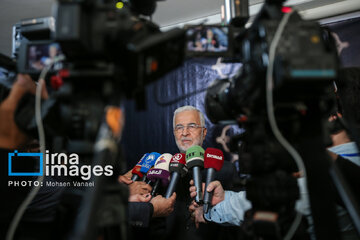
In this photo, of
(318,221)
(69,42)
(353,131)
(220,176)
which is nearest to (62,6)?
(69,42)

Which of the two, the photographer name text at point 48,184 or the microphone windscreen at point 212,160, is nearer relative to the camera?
the photographer name text at point 48,184

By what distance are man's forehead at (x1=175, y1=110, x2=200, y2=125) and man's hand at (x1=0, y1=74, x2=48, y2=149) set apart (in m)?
1.47

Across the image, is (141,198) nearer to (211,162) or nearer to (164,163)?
(164,163)

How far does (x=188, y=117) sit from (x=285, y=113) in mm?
1478

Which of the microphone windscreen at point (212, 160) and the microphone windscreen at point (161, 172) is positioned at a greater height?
the microphone windscreen at point (212, 160)

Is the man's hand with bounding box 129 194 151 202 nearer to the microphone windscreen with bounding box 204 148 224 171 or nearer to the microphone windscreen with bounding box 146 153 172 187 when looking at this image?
the microphone windscreen with bounding box 146 153 172 187

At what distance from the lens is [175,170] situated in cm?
150

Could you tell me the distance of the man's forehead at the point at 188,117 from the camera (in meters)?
2.24

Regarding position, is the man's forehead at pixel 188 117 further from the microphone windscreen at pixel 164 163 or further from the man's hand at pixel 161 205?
the man's hand at pixel 161 205

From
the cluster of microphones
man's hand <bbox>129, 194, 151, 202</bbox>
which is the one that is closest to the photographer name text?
man's hand <bbox>129, 194, 151, 202</bbox>

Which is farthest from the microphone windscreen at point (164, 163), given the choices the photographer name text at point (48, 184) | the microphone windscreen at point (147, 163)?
the photographer name text at point (48, 184)

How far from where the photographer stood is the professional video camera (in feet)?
2.14

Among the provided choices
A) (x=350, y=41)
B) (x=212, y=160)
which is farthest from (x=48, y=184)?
(x=350, y=41)

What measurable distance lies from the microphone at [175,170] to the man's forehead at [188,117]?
68cm
